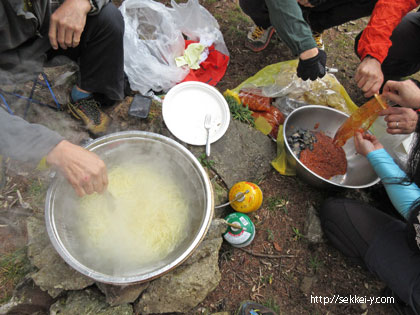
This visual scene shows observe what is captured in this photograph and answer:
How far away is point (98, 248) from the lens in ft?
5.39

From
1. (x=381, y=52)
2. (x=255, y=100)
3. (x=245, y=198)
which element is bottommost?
(x=245, y=198)

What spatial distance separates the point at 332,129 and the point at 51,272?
2588mm

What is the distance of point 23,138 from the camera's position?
1268 millimetres

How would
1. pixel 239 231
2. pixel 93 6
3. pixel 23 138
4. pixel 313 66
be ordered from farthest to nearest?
pixel 313 66
pixel 239 231
pixel 93 6
pixel 23 138

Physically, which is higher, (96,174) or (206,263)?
(96,174)

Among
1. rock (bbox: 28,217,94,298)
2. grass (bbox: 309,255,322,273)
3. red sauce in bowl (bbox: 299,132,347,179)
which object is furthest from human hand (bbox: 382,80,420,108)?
rock (bbox: 28,217,94,298)

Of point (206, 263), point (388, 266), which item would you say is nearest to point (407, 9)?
point (388, 266)

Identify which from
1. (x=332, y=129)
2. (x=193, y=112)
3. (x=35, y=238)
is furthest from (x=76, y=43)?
(x=332, y=129)

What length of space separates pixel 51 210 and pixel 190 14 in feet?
7.88

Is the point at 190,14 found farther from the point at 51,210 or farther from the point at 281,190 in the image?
the point at 51,210

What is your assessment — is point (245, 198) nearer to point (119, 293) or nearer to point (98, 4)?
point (119, 293)

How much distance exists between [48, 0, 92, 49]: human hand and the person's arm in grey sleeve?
67 cm

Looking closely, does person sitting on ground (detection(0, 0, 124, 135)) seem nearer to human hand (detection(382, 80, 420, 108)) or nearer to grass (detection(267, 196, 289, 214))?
grass (detection(267, 196, 289, 214))

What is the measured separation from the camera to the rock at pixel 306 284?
2.02 m
